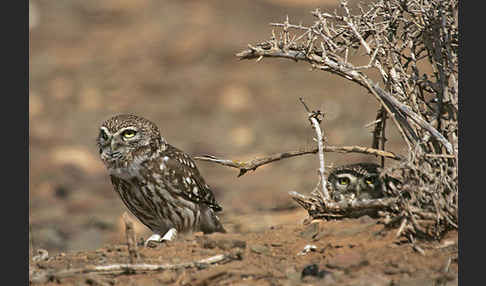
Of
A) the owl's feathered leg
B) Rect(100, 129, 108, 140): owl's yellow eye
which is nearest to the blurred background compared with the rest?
the owl's feathered leg

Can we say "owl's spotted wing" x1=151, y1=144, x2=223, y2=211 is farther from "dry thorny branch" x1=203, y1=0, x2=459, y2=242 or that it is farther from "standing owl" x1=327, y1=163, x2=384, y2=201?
"standing owl" x1=327, y1=163, x2=384, y2=201

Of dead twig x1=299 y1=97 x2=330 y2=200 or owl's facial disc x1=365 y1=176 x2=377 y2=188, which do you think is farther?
owl's facial disc x1=365 y1=176 x2=377 y2=188

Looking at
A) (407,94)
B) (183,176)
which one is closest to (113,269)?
(183,176)

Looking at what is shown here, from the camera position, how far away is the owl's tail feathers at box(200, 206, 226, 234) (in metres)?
7.12

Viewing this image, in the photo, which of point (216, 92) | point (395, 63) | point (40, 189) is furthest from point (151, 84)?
point (395, 63)

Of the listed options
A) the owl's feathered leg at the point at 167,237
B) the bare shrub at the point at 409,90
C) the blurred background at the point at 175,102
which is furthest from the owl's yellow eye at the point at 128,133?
the blurred background at the point at 175,102

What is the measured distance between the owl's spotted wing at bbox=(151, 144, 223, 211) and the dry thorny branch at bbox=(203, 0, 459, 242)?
787 mm

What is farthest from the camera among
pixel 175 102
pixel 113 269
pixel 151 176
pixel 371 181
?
pixel 175 102

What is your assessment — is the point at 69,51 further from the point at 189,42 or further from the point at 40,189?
the point at 40,189

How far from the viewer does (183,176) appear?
6773 millimetres

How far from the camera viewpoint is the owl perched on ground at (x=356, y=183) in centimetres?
634

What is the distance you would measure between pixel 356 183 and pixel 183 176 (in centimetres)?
153

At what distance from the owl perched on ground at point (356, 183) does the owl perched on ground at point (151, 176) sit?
4.13 feet

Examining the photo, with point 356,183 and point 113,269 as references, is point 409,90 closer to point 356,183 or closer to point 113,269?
point 356,183
